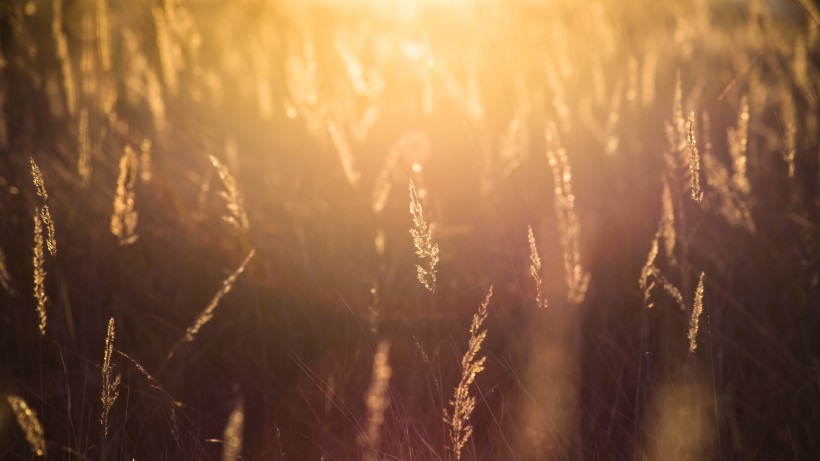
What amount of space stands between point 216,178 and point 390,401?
5.51ft

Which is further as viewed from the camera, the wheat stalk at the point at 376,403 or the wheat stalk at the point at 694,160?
the wheat stalk at the point at 376,403

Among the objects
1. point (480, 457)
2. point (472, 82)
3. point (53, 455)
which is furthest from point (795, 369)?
point (53, 455)

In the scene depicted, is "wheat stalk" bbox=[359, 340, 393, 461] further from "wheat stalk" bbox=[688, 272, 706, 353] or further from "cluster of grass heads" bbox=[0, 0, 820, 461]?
"wheat stalk" bbox=[688, 272, 706, 353]

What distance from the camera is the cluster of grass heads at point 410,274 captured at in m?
1.48

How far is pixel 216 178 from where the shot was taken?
9.68 feet

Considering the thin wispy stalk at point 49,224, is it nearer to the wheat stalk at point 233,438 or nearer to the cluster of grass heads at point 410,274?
the cluster of grass heads at point 410,274

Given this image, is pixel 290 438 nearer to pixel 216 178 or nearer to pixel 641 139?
pixel 216 178

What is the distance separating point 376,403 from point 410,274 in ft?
2.36

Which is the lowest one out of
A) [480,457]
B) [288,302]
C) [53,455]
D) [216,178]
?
[53,455]

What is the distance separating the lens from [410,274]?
2268 mm

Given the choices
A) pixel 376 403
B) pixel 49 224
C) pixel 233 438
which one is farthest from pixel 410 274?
pixel 49 224

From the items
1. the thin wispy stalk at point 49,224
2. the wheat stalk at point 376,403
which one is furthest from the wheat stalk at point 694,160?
the thin wispy stalk at point 49,224

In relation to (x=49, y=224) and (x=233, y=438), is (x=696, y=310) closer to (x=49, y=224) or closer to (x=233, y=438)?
(x=233, y=438)

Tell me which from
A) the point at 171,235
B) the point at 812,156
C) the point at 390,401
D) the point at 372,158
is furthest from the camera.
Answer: the point at 372,158
